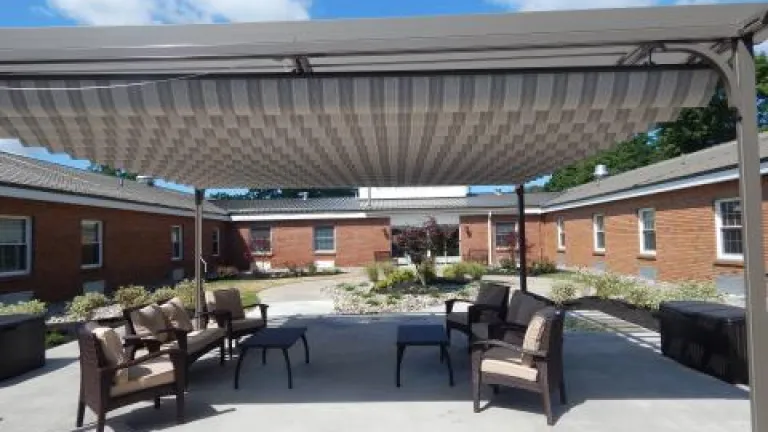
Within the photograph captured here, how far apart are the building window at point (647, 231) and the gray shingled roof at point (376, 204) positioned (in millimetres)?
9712

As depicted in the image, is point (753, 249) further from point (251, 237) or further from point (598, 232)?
point (251, 237)

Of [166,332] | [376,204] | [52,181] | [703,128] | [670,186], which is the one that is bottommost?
[166,332]

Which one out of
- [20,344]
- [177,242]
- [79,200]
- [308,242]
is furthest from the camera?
[308,242]

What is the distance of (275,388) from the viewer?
233 inches

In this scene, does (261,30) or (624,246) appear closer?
(261,30)

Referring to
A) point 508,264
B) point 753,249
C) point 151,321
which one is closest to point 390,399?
point 151,321

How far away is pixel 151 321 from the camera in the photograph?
245 inches

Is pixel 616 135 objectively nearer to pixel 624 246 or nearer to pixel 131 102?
pixel 131 102

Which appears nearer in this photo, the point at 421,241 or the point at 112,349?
the point at 112,349

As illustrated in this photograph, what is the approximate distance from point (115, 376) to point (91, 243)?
513 inches

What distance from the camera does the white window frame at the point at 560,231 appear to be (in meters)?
25.3

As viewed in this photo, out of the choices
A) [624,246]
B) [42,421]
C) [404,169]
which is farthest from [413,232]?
[42,421]

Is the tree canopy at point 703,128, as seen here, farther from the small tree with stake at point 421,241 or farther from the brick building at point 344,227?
the small tree with stake at point 421,241

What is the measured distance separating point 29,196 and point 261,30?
11649 mm
